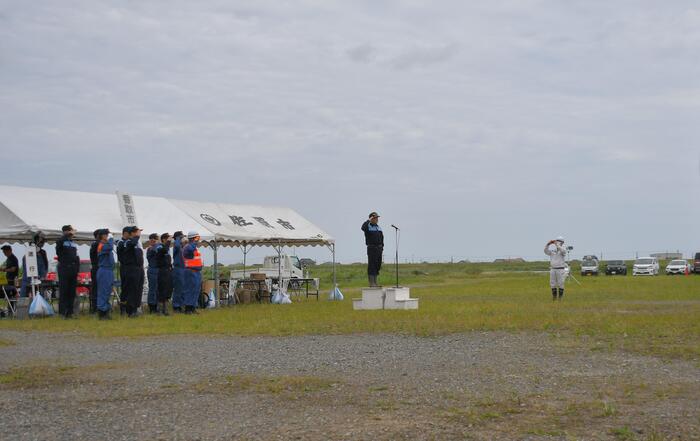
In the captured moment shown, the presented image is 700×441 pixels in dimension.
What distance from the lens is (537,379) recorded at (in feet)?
27.1

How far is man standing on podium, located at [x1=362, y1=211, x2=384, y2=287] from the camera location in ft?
63.0

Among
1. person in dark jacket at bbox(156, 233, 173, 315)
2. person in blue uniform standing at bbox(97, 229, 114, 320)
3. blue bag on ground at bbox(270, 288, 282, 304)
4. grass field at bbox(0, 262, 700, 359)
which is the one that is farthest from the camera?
blue bag on ground at bbox(270, 288, 282, 304)

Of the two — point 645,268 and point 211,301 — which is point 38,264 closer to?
point 211,301

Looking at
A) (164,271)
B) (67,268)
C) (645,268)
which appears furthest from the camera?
(645,268)

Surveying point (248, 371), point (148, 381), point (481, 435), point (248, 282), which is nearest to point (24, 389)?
point (148, 381)

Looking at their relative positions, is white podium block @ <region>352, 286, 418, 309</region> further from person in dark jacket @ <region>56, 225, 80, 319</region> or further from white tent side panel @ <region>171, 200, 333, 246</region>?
person in dark jacket @ <region>56, 225, 80, 319</region>

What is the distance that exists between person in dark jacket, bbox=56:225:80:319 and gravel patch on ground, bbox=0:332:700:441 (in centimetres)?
602

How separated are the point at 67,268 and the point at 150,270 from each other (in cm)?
190

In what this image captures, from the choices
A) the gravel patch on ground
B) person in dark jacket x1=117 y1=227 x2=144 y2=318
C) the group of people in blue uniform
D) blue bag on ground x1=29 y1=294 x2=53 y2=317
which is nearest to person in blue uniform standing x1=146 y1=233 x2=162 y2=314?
the group of people in blue uniform

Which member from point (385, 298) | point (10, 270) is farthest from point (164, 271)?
point (385, 298)

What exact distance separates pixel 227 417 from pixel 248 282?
17707mm

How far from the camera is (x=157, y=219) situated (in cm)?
2067

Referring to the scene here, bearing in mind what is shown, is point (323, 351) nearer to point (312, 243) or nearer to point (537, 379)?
point (537, 379)

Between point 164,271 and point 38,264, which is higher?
point 38,264
